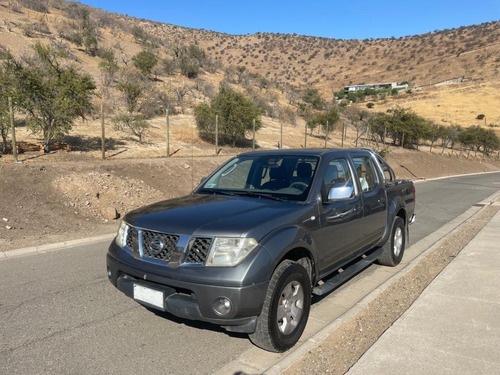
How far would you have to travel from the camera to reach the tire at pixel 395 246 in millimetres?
5742

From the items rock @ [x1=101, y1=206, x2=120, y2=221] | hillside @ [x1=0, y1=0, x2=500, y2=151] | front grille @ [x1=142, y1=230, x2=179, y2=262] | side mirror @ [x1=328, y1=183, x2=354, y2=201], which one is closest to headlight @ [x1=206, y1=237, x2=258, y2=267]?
front grille @ [x1=142, y1=230, x2=179, y2=262]

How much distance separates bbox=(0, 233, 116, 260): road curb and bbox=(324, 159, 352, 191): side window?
16.0ft

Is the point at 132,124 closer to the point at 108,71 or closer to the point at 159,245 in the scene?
the point at 108,71

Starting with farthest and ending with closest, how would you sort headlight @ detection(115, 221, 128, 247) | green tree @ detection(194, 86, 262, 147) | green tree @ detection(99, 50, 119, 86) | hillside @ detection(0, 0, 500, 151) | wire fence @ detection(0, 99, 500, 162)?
hillside @ detection(0, 0, 500, 151), green tree @ detection(99, 50, 119, 86), green tree @ detection(194, 86, 262, 147), wire fence @ detection(0, 99, 500, 162), headlight @ detection(115, 221, 128, 247)

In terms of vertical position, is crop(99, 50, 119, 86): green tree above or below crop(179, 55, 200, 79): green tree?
below

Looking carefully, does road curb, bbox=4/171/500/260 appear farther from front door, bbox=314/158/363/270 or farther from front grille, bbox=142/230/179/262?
front door, bbox=314/158/363/270

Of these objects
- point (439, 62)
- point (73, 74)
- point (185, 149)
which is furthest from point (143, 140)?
point (439, 62)

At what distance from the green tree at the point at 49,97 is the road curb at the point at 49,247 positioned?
7078 millimetres

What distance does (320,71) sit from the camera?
97.6m

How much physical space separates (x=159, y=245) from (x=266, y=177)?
5.42ft

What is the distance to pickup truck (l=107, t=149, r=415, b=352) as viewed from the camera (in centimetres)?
302

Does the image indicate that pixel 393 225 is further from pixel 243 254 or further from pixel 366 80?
pixel 366 80

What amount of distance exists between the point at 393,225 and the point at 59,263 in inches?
200

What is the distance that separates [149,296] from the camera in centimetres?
326
